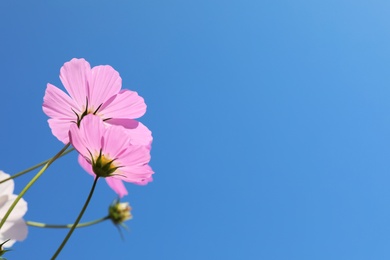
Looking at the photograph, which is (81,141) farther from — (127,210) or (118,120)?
(127,210)

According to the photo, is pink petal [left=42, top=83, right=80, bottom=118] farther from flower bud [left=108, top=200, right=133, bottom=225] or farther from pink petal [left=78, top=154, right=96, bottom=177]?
flower bud [left=108, top=200, right=133, bottom=225]

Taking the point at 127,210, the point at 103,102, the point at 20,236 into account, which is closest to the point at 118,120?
the point at 103,102

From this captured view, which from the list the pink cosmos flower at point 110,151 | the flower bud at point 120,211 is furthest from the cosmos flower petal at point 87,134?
the flower bud at point 120,211

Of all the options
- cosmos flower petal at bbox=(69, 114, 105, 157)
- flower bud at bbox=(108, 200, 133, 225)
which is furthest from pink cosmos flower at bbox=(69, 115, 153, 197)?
flower bud at bbox=(108, 200, 133, 225)

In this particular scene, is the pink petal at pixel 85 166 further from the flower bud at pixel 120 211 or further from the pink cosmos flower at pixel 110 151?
→ the flower bud at pixel 120 211

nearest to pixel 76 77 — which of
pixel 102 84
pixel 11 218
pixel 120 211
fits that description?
pixel 102 84

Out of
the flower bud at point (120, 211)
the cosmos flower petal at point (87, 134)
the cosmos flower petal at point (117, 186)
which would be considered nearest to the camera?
the cosmos flower petal at point (87, 134)

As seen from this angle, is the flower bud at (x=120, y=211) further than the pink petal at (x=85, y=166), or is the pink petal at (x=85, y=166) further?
the flower bud at (x=120, y=211)
